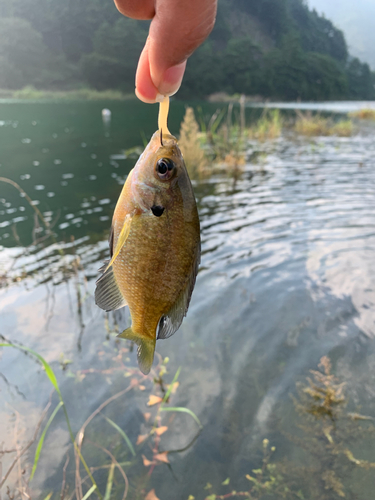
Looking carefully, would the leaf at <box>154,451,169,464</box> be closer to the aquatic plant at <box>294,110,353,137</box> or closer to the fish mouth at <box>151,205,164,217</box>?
the fish mouth at <box>151,205,164,217</box>

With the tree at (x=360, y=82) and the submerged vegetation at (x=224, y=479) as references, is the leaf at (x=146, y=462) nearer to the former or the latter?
the submerged vegetation at (x=224, y=479)

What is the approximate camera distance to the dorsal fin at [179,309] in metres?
1.33

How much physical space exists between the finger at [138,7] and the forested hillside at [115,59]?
86.9 m

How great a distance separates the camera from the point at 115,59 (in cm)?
8019

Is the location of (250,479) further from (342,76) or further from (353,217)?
(342,76)

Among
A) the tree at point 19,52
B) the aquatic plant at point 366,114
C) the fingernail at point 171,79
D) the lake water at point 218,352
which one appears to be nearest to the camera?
the fingernail at point 171,79

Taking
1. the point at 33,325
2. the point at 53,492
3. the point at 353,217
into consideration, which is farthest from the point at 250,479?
the point at 353,217

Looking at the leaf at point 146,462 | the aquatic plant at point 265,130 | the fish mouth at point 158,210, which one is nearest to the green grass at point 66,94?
the aquatic plant at point 265,130

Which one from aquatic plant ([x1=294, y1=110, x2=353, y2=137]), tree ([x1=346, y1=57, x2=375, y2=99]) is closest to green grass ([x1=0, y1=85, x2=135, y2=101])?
aquatic plant ([x1=294, y1=110, x2=353, y2=137])

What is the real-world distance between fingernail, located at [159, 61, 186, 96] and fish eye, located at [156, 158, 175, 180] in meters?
0.28

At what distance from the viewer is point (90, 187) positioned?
15.0 meters

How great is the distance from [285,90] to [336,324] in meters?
103

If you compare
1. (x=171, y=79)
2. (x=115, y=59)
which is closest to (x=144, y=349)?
(x=171, y=79)

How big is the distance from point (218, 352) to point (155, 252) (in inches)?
153
